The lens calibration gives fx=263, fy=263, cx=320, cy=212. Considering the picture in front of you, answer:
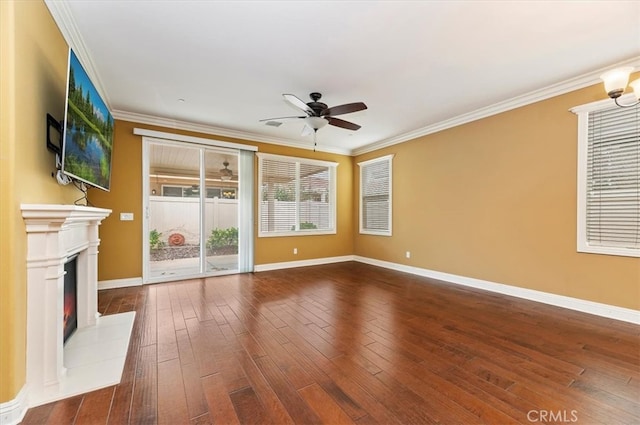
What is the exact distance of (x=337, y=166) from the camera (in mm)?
6617

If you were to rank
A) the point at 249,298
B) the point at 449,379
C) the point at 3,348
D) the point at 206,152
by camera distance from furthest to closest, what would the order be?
the point at 206,152 → the point at 249,298 → the point at 449,379 → the point at 3,348

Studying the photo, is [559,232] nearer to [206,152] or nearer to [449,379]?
[449,379]

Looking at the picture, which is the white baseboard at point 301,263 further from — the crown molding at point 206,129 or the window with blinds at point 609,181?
the window with blinds at point 609,181

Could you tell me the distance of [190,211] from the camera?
16.0 ft

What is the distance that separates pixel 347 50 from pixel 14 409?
3634 millimetres

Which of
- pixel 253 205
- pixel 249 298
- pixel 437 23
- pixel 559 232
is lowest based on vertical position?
pixel 249 298

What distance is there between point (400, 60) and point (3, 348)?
384cm

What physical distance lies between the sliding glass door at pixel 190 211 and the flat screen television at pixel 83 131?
1.74m

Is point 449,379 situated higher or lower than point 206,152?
lower

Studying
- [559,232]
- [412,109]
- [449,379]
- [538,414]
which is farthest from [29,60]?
[559,232]

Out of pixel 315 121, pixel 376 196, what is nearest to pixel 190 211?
pixel 315 121

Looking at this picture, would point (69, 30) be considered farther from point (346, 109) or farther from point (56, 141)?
point (346, 109)

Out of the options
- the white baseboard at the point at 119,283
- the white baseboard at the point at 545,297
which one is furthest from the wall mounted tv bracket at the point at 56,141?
the white baseboard at the point at 545,297

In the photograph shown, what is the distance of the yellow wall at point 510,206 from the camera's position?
3242 mm
